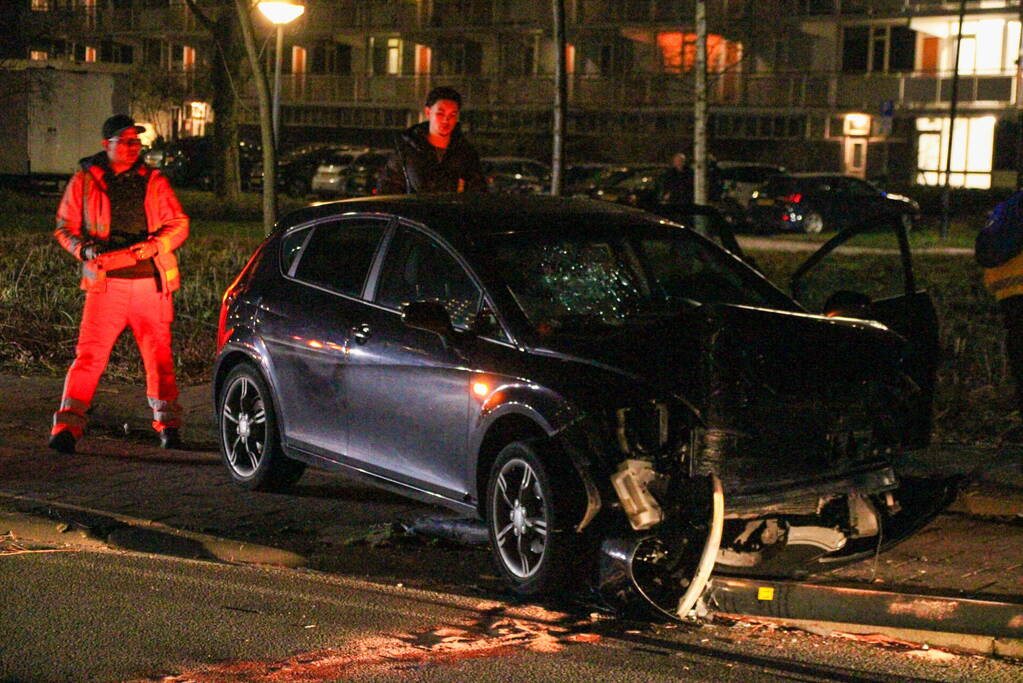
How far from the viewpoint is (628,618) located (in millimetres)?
6070

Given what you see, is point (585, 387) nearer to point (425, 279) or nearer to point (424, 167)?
point (425, 279)

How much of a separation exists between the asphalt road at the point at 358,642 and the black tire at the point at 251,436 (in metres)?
1.71

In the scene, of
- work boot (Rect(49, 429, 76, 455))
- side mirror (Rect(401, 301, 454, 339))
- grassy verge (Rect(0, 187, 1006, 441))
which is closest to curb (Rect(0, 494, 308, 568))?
side mirror (Rect(401, 301, 454, 339))

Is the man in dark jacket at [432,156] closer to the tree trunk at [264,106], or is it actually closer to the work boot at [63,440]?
the work boot at [63,440]

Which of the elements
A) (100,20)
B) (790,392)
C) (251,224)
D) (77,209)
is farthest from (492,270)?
→ (100,20)

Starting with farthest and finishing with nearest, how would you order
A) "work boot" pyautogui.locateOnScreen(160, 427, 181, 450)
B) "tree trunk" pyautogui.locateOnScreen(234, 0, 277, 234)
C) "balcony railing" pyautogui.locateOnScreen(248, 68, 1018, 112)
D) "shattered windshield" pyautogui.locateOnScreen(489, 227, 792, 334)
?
"balcony railing" pyautogui.locateOnScreen(248, 68, 1018, 112) < "tree trunk" pyautogui.locateOnScreen(234, 0, 277, 234) < "work boot" pyautogui.locateOnScreen(160, 427, 181, 450) < "shattered windshield" pyautogui.locateOnScreen(489, 227, 792, 334)

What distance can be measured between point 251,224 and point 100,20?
42.2 metres

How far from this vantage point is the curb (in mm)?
7059

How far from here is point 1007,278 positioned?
7.71 metres

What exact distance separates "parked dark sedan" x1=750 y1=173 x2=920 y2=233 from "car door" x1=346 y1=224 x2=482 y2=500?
27144mm

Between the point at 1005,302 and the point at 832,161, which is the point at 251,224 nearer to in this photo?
the point at 1005,302

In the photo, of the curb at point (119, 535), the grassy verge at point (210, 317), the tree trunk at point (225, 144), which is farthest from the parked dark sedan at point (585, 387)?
the tree trunk at point (225, 144)

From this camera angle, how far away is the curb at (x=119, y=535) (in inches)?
278

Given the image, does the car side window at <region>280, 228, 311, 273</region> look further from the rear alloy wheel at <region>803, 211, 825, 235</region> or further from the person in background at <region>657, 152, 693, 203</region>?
the rear alloy wheel at <region>803, 211, 825, 235</region>
